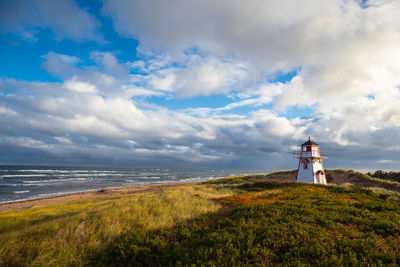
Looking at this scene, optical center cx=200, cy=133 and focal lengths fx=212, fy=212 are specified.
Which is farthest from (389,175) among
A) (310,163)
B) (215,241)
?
(215,241)

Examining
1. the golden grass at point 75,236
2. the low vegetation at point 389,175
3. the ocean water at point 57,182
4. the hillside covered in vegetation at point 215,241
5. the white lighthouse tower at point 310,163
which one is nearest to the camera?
the hillside covered in vegetation at point 215,241

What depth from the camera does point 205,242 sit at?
249 inches

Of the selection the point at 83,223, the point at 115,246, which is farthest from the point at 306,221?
the point at 83,223

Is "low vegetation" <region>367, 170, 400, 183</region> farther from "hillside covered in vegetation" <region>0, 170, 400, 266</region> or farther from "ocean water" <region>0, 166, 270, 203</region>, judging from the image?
"ocean water" <region>0, 166, 270, 203</region>

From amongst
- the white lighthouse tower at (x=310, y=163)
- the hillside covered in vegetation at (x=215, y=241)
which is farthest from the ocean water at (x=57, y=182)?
the white lighthouse tower at (x=310, y=163)

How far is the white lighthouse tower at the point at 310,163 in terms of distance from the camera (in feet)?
89.9

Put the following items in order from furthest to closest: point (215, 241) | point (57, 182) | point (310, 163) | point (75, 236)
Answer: point (57, 182) < point (310, 163) < point (75, 236) < point (215, 241)

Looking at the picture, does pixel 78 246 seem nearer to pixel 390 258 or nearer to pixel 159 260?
pixel 159 260

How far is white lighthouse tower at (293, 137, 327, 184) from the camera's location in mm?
27391

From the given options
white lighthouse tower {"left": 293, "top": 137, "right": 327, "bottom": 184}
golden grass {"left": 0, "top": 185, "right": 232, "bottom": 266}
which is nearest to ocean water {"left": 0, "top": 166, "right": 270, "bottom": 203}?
golden grass {"left": 0, "top": 185, "right": 232, "bottom": 266}

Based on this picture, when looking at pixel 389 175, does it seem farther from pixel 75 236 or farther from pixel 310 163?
pixel 75 236

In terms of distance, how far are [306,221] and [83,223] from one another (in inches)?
339

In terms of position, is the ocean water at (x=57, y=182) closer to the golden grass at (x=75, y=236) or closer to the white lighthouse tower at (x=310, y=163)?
the golden grass at (x=75, y=236)

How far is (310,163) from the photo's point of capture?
91.0 feet
